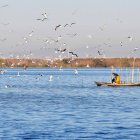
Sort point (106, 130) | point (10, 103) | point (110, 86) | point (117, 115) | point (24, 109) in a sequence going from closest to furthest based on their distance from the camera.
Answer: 1. point (106, 130)
2. point (117, 115)
3. point (24, 109)
4. point (10, 103)
5. point (110, 86)

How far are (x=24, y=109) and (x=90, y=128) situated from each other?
A: 20.1 meters

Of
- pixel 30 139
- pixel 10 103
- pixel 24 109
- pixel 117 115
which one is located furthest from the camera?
pixel 10 103

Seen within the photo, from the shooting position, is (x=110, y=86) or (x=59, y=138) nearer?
(x=59, y=138)

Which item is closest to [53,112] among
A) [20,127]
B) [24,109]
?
[24,109]

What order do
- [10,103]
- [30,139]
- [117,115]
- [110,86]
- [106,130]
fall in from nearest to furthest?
[30,139], [106,130], [117,115], [10,103], [110,86]

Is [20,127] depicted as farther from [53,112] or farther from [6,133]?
[53,112]

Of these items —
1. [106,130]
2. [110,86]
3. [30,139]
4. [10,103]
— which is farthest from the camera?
[110,86]

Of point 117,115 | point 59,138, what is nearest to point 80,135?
point 59,138

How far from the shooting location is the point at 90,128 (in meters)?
51.2

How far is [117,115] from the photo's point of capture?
206ft

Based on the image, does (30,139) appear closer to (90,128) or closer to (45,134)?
(45,134)

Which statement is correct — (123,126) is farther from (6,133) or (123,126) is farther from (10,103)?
(10,103)

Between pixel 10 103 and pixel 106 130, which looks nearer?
pixel 106 130

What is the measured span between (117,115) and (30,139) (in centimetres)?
1870
